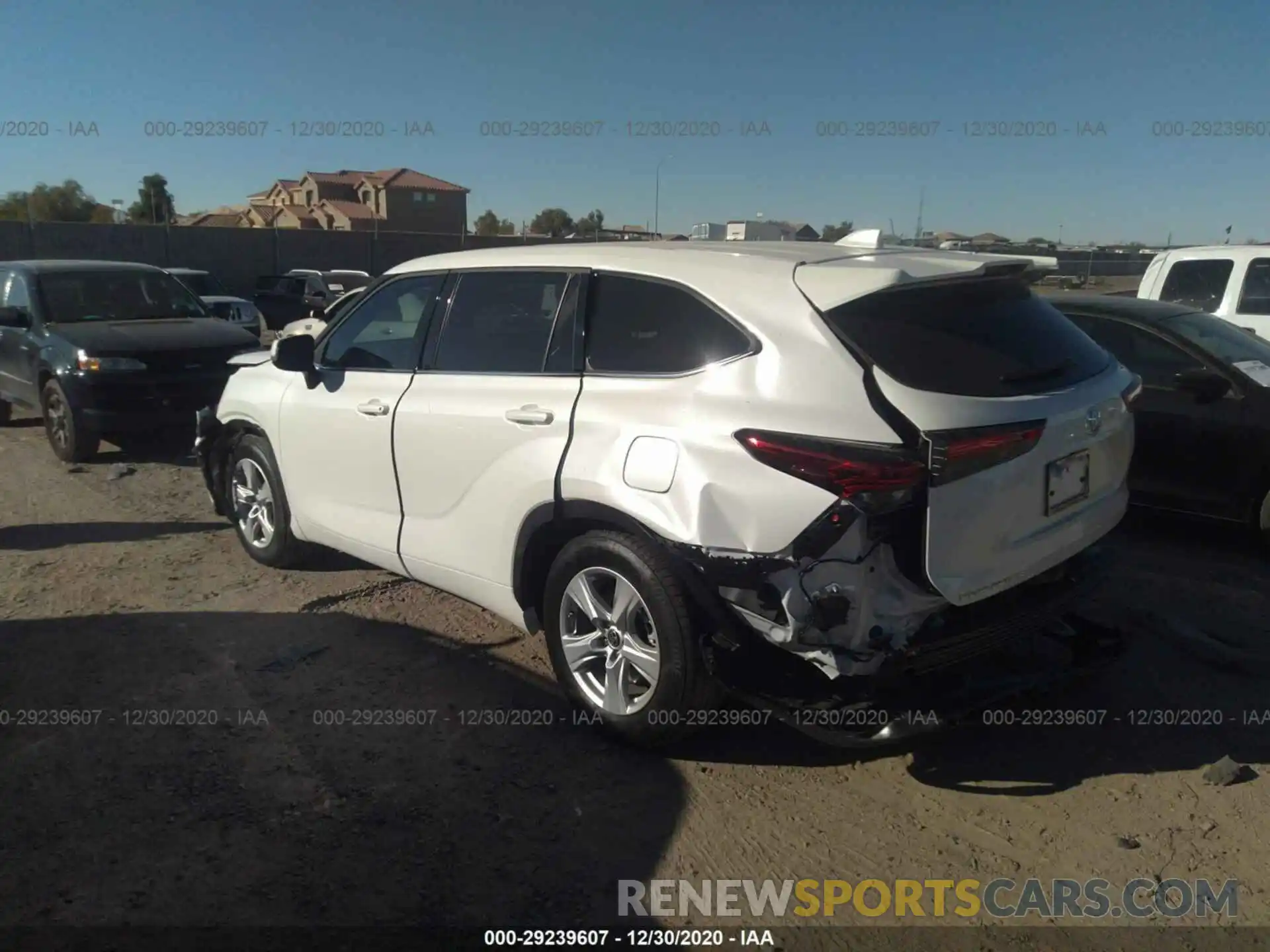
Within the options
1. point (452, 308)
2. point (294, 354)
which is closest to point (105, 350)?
point (294, 354)

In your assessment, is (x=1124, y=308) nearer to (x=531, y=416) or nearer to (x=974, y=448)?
(x=974, y=448)

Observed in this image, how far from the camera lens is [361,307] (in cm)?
500

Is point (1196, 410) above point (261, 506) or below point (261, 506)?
above

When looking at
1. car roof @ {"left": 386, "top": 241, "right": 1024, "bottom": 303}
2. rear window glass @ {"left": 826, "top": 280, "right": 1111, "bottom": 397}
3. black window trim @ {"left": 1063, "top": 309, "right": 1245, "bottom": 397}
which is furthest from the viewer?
black window trim @ {"left": 1063, "top": 309, "right": 1245, "bottom": 397}

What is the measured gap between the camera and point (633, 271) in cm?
380

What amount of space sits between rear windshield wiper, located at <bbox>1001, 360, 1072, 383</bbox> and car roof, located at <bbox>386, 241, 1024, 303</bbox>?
0.40 m

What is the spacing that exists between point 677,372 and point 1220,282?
759cm

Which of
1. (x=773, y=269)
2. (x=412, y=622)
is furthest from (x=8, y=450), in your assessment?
(x=773, y=269)

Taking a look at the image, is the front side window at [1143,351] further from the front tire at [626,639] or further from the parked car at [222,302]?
the parked car at [222,302]

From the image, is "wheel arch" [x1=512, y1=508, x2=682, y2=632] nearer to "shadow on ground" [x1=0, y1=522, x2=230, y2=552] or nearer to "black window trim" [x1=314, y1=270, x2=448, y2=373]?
"black window trim" [x1=314, y1=270, x2=448, y2=373]

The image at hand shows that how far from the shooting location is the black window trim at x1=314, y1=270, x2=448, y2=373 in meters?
4.57

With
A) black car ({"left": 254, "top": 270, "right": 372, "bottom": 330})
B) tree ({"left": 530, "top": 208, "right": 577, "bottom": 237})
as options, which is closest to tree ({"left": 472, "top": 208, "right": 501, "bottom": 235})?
tree ({"left": 530, "top": 208, "right": 577, "bottom": 237})

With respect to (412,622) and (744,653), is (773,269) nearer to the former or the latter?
(744,653)

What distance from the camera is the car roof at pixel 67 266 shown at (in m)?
9.23
